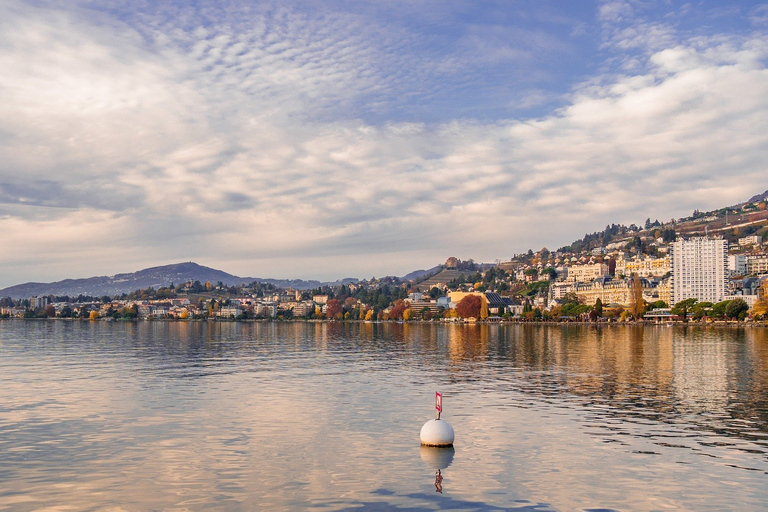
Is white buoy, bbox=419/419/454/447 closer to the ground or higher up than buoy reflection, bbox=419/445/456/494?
higher up

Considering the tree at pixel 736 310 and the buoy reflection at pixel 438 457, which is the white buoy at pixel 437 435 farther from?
the tree at pixel 736 310

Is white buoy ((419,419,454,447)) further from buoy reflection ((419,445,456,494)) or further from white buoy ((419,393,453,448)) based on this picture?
buoy reflection ((419,445,456,494))

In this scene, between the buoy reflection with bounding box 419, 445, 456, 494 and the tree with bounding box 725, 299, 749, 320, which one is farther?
the tree with bounding box 725, 299, 749, 320

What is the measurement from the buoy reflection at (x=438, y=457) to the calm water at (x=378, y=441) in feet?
0.39

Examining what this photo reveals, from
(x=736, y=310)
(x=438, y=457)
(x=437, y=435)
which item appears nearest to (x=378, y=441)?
(x=437, y=435)

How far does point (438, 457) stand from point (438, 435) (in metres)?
1.31

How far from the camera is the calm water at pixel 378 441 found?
19.6 metres

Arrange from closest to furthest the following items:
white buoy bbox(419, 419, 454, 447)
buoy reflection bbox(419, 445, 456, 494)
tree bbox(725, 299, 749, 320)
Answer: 1. buoy reflection bbox(419, 445, 456, 494)
2. white buoy bbox(419, 419, 454, 447)
3. tree bbox(725, 299, 749, 320)

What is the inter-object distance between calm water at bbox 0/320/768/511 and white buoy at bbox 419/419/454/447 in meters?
0.48

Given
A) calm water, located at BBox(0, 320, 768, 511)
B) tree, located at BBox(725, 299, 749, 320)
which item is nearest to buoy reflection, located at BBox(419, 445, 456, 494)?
calm water, located at BBox(0, 320, 768, 511)

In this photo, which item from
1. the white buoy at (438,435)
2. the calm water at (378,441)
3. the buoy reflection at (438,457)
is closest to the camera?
the calm water at (378,441)

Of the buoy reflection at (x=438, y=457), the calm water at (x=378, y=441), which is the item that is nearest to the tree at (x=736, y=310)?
the calm water at (x=378, y=441)

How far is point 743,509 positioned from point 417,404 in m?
19.3

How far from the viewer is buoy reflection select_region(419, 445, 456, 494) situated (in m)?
22.2
